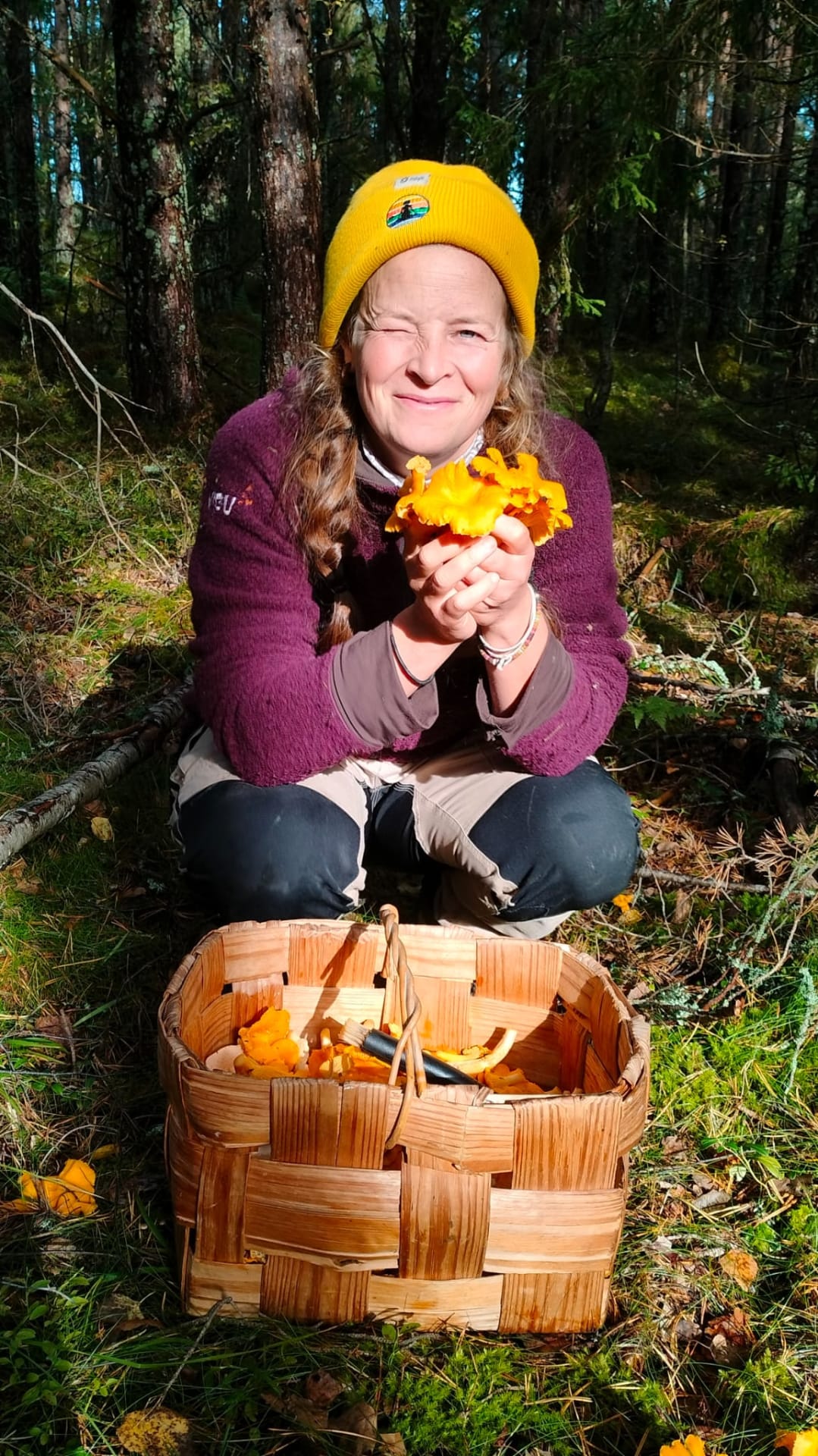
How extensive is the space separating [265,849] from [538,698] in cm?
72

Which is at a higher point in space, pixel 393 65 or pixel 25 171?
pixel 393 65

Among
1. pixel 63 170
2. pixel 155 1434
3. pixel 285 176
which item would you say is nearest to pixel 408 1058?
pixel 155 1434

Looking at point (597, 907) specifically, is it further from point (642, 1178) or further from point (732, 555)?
point (732, 555)

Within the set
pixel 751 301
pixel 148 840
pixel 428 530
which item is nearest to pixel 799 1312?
pixel 428 530

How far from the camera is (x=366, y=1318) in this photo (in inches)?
63.9

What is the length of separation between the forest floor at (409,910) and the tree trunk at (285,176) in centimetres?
185

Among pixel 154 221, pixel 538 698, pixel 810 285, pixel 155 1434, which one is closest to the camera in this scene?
pixel 155 1434

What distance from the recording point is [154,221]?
236 inches

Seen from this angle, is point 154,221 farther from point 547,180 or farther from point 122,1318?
point 122,1318

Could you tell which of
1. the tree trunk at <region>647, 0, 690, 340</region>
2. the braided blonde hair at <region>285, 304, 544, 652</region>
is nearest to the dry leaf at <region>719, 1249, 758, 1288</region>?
the braided blonde hair at <region>285, 304, 544, 652</region>

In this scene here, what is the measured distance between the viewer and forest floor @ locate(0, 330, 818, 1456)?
1491 millimetres

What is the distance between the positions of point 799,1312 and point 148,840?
2109 millimetres

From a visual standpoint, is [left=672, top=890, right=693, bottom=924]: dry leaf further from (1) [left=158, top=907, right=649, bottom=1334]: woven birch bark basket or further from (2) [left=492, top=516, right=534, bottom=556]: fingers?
(2) [left=492, top=516, right=534, bottom=556]: fingers

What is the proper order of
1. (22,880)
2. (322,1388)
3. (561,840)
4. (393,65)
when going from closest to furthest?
(322,1388) → (561,840) → (22,880) → (393,65)
